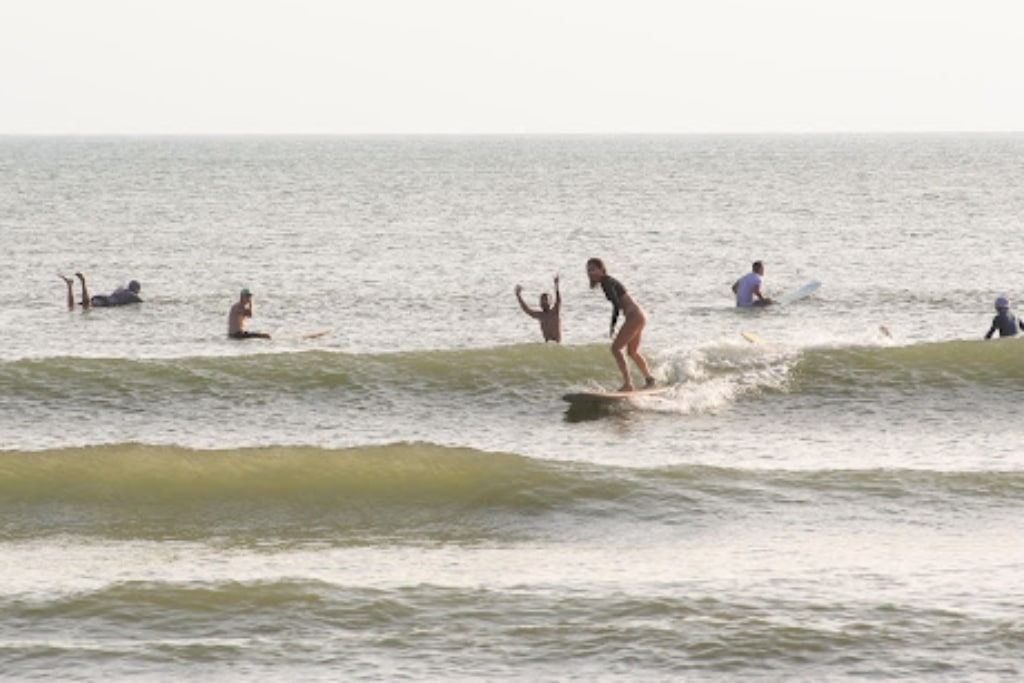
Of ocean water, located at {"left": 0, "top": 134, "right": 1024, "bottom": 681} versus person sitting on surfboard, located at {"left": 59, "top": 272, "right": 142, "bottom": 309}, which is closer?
ocean water, located at {"left": 0, "top": 134, "right": 1024, "bottom": 681}

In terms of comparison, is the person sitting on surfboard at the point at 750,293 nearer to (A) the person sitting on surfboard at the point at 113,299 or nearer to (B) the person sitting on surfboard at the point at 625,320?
(A) the person sitting on surfboard at the point at 113,299

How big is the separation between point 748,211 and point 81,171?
91383mm

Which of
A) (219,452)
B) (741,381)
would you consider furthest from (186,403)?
(741,381)

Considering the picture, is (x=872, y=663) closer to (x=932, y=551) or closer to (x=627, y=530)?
(x=932, y=551)

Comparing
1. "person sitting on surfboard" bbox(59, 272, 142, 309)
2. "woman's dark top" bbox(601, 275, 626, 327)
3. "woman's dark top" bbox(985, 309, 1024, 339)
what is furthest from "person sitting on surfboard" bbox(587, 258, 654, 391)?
"person sitting on surfboard" bbox(59, 272, 142, 309)

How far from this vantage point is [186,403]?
23172mm

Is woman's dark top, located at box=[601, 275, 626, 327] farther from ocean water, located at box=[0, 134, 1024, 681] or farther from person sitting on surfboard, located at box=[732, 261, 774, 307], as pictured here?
person sitting on surfboard, located at box=[732, 261, 774, 307]

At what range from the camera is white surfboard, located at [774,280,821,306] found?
127 feet

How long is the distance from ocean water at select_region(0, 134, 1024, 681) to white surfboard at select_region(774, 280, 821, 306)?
12.2 inches

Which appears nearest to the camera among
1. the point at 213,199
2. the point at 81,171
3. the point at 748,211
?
the point at 748,211

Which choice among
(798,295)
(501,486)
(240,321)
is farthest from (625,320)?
(798,295)

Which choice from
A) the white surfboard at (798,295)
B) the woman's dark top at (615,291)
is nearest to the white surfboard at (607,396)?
the woman's dark top at (615,291)

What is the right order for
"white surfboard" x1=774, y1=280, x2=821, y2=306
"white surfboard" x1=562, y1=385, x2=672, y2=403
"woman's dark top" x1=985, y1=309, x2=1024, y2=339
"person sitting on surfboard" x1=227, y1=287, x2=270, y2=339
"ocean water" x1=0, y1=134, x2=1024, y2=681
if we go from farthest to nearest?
"white surfboard" x1=774, y1=280, x2=821, y2=306, "person sitting on surfboard" x1=227, y1=287, x2=270, y2=339, "woman's dark top" x1=985, y1=309, x2=1024, y2=339, "white surfboard" x1=562, y1=385, x2=672, y2=403, "ocean water" x1=0, y1=134, x2=1024, y2=681

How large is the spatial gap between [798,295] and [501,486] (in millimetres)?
23915
